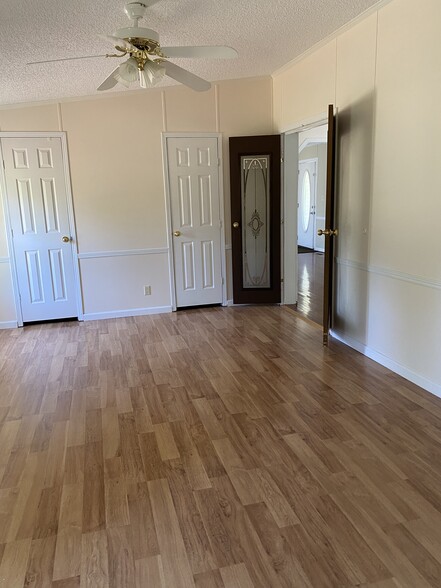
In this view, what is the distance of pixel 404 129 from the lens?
10.7ft

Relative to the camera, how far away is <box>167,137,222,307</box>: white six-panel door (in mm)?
5422

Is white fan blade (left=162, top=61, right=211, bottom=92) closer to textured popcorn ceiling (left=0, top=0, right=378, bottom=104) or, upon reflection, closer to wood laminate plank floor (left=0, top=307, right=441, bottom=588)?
textured popcorn ceiling (left=0, top=0, right=378, bottom=104)

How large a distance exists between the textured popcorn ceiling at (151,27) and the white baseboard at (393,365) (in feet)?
9.09

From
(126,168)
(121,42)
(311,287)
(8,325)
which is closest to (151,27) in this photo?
(121,42)

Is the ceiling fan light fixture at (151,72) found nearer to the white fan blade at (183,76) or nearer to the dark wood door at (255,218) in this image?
the white fan blade at (183,76)

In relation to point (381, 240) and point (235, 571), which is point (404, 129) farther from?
point (235, 571)

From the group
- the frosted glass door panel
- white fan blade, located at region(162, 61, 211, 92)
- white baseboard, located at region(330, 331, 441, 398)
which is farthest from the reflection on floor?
white fan blade, located at region(162, 61, 211, 92)

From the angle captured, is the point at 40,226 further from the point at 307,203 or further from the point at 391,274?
the point at 307,203

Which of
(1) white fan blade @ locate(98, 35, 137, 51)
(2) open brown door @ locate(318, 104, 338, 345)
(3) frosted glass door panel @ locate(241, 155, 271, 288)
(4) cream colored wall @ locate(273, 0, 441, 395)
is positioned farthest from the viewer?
(3) frosted glass door panel @ locate(241, 155, 271, 288)

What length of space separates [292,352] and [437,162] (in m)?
2.01

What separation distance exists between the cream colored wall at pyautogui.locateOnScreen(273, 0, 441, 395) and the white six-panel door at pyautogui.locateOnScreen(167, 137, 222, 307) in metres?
1.63

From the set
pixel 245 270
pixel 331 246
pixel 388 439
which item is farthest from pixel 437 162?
pixel 245 270

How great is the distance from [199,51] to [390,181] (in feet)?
5.77

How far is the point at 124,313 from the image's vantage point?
220 inches
